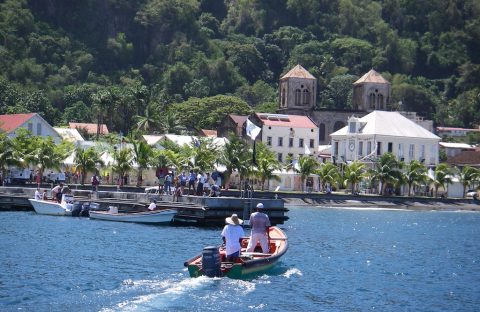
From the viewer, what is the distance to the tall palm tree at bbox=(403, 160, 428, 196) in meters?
113

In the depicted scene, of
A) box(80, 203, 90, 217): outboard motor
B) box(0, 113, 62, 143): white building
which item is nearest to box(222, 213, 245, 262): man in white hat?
box(80, 203, 90, 217): outboard motor

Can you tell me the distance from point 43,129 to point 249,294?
84.0 metres

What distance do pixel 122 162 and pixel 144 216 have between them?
31.0m

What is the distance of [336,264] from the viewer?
161 feet

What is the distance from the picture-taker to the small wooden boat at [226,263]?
3841cm

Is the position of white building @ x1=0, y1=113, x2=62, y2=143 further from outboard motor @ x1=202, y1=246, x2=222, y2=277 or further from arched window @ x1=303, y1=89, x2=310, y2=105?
outboard motor @ x1=202, y1=246, x2=222, y2=277

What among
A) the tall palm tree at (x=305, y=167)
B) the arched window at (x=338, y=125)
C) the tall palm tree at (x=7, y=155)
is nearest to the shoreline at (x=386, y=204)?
the tall palm tree at (x=305, y=167)

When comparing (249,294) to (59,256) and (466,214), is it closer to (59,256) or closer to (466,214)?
(59,256)

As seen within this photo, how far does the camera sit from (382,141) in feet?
410

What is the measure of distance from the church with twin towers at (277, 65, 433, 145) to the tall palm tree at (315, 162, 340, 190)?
143ft

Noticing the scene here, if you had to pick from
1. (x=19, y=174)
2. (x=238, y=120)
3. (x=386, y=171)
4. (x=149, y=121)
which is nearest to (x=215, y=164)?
(x=386, y=171)

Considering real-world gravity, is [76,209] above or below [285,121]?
below

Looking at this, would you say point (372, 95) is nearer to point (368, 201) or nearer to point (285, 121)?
point (285, 121)

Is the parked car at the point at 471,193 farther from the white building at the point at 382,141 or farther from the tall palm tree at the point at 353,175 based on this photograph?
the tall palm tree at the point at 353,175
